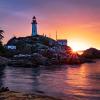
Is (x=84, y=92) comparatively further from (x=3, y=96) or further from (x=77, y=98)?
(x=3, y=96)

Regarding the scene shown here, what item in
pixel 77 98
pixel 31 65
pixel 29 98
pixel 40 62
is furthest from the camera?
pixel 40 62

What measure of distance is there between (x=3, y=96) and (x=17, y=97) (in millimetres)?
2497

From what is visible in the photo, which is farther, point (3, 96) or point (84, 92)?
point (84, 92)

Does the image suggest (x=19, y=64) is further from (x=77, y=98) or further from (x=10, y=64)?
(x=77, y=98)

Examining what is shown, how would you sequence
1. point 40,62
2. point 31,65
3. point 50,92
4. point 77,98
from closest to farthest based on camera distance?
point 77,98
point 50,92
point 31,65
point 40,62

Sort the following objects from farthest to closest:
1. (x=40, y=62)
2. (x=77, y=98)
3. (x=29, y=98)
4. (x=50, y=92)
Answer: (x=40, y=62)
(x=50, y=92)
(x=77, y=98)
(x=29, y=98)

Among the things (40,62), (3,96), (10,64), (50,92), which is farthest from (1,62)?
(3,96)

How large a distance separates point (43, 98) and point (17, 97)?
3767 millimetres

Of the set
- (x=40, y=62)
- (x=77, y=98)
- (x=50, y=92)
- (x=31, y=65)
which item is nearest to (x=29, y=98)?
(x=77, y=98)

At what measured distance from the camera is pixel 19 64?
18062cm

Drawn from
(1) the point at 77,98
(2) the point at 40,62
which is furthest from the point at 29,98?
(2) the point at 40,62

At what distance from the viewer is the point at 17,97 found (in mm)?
54844

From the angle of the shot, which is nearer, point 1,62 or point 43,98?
point 43,98

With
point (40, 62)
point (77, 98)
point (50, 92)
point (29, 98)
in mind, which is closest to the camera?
point (29, 98)
